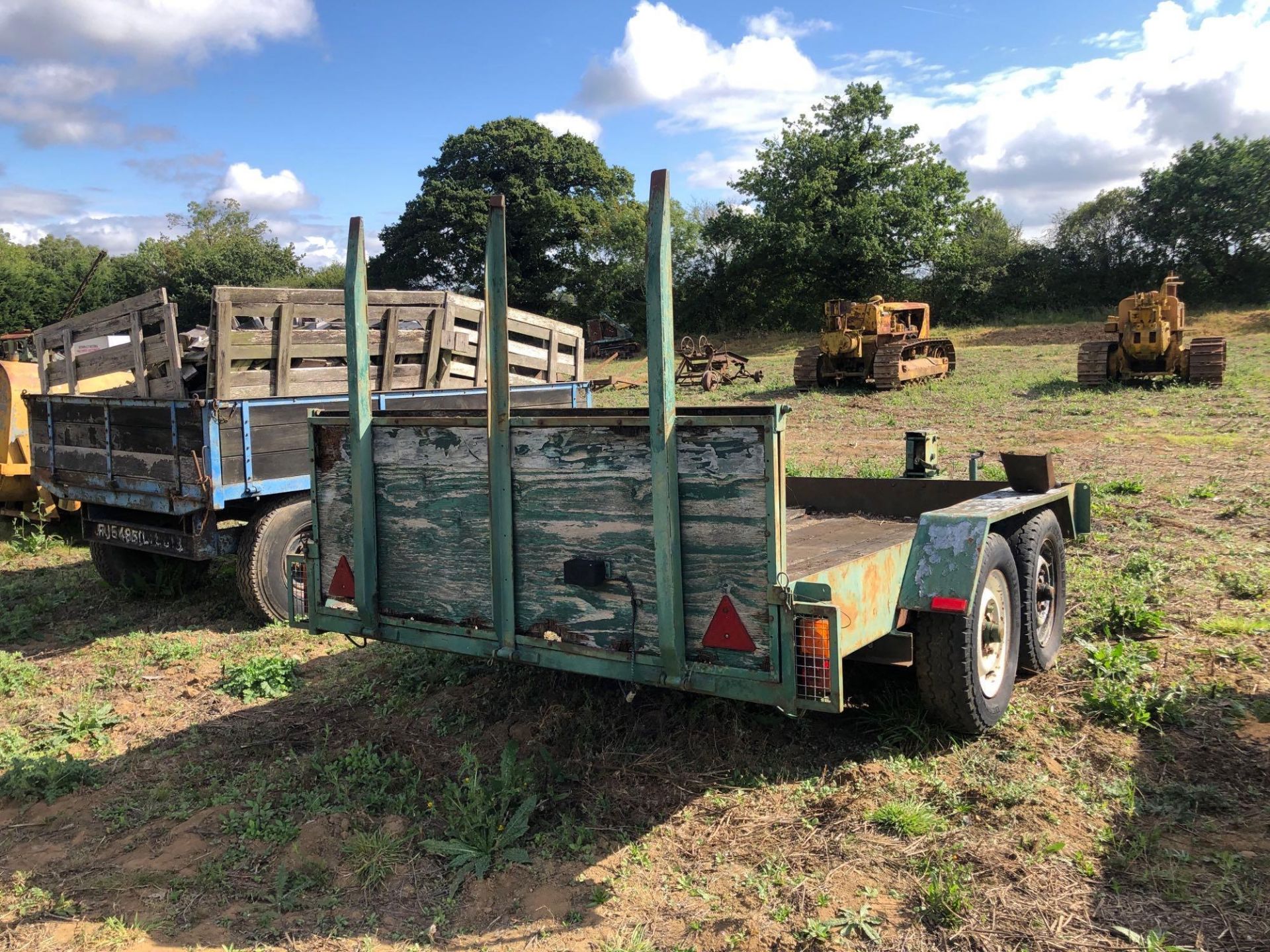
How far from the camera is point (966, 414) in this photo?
15383 millimetres

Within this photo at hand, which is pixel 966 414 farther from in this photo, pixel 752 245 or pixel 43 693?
pixel 752 245

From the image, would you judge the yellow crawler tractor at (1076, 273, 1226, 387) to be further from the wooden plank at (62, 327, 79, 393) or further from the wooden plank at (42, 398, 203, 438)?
the wooden plank at (62, 327, 79, 393)

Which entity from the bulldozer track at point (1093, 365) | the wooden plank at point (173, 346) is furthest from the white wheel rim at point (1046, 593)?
the bulldozer track at point (1093, 365)

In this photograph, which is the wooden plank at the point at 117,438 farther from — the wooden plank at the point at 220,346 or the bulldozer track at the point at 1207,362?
the bulldozer track at the point at 1207,362

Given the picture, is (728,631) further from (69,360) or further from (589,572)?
(69,360)

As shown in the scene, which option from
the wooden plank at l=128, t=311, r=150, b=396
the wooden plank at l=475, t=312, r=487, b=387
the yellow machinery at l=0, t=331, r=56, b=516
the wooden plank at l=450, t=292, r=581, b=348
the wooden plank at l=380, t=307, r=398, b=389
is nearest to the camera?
the wooden plank at l=128, t=311, r=150, b=396

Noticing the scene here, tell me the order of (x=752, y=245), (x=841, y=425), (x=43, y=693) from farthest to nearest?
1. (x=752, y=245)
2. (x=841, y=425)
3. (x=43, y=693)

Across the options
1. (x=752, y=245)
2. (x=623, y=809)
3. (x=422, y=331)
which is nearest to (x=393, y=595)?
(x=623, y=809)

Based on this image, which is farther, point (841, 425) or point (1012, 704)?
point (841, 425)

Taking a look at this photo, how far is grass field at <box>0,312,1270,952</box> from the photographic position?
119 inches

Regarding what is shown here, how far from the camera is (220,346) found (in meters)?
6.21

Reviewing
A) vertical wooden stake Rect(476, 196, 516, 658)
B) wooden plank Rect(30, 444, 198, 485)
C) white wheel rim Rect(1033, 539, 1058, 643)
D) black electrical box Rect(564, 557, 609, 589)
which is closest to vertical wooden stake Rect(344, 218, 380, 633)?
vertical wooden stake Rect(476, 196, 516, 658)

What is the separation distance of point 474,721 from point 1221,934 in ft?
10.1

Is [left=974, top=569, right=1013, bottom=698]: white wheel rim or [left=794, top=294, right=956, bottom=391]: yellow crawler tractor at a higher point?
[left=794, top=294, right=956, bottom=391]: yellow crawler tractor
